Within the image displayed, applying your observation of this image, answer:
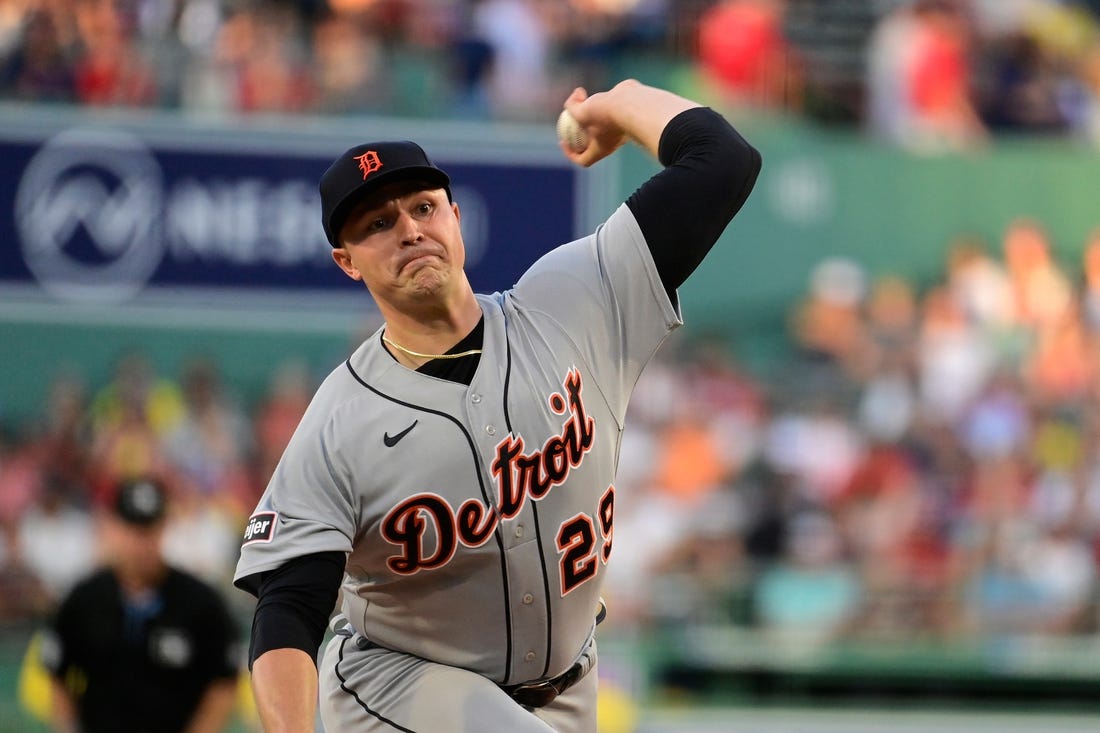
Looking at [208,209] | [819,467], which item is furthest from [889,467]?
[208,209]

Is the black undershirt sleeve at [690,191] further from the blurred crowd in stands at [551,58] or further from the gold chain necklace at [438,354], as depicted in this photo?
the blurred crowd in stands at [551,58]

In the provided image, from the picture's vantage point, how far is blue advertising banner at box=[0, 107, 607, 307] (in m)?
11.9

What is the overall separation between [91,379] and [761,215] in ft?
16.5

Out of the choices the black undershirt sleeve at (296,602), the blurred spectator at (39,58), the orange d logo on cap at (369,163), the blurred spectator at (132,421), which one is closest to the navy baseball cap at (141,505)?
the black undershirt sleeve at (296,602)

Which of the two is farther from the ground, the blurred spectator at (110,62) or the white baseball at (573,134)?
the white baseball at (573,134)

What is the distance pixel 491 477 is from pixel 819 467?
7500 mm

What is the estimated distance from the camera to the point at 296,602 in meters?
3.24

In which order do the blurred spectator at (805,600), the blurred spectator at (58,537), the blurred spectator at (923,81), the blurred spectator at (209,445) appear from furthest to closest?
the blurred spectator at (923,81), the blurred spectator at (209,445), the blurred spectator at (58,537), the blurred spectator at (805,600)

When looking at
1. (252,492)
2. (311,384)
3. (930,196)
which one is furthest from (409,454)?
(930,196)

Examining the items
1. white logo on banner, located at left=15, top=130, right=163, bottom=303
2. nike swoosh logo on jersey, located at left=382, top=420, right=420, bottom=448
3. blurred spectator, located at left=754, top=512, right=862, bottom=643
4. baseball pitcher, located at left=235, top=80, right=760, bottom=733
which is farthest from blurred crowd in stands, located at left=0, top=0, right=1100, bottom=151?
nike swoosh logo on jersey, located at left=382, top=420, right=420, bottom=448

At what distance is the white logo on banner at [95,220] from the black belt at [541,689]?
8.89 m

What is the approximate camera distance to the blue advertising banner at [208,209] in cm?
1188

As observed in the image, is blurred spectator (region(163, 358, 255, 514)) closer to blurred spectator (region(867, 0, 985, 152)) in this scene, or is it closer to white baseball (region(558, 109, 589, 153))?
blurred spectator (region(867, 0, 985, 152))

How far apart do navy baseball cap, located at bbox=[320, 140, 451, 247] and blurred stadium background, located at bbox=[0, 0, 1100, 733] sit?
18.7 ft
